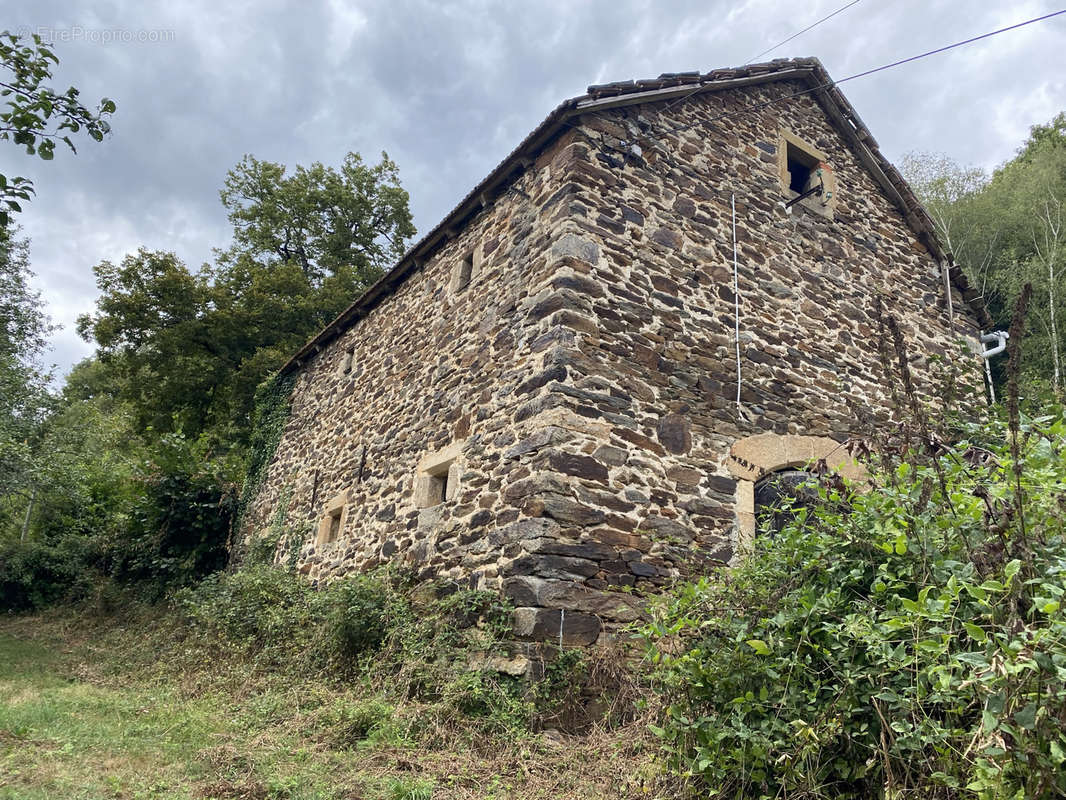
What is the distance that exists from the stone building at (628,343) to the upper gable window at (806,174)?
0.03 metres

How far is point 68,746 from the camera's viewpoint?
179 inches

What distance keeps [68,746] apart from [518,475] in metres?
3.60

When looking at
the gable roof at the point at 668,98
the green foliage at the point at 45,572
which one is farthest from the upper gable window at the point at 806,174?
the green foliage at the point at 45,572

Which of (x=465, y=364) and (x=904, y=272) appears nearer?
(x=465, y=364)

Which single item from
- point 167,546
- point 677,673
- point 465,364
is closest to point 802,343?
point 465,364

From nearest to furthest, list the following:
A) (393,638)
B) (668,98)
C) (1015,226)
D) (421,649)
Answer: (421,649) → (393,638) → (668,98) → (1015,226)

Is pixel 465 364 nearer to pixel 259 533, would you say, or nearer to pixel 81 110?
pixel 81 110

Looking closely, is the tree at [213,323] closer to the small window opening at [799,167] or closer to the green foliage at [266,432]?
the green foliage at [266,432]

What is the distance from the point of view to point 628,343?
251 inches

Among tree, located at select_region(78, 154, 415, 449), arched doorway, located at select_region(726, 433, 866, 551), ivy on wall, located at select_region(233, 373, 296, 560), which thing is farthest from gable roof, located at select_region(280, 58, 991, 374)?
tree, located at select_region(78, 154, 415, 449)

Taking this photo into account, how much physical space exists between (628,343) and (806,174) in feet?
15.8

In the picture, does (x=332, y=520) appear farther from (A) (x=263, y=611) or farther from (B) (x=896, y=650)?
(B) (x=896, y=650)

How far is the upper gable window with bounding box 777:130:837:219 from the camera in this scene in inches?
347

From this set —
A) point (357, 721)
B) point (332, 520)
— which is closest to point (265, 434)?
point (332, 520)
